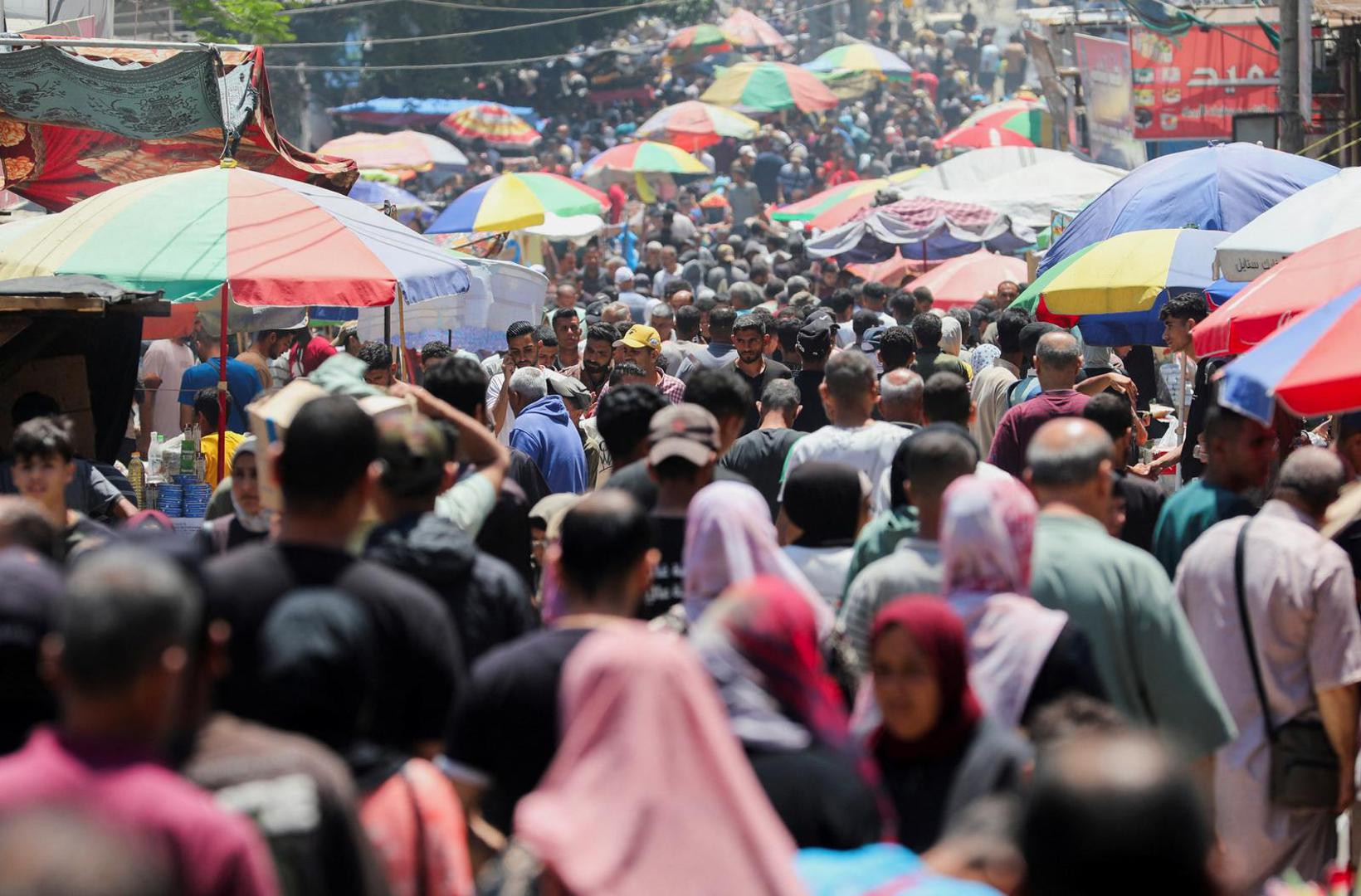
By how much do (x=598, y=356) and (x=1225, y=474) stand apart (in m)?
5.48

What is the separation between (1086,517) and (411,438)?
165 cm

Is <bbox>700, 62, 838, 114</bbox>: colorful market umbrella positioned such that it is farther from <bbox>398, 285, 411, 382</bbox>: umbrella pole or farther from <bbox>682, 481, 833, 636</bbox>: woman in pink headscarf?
<bbox>682, 481, 833, 636</bbox>: woman in pink headscarf

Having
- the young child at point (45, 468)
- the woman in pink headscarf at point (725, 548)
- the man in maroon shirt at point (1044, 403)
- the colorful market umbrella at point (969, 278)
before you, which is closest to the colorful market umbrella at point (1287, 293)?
the man in maroon shirt at point (1044, 403)

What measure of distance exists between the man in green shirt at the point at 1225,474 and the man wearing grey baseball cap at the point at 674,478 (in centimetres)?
148

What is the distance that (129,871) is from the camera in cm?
190

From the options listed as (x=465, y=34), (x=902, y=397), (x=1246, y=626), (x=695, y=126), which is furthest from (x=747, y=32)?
(x=1246, y=626)

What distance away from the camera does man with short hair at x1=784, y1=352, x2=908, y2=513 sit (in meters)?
6.46

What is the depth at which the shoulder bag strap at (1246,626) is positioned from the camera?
4.88m

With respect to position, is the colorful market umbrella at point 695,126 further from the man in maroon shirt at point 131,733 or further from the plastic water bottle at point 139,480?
the man in maroon shirt at point 131,733

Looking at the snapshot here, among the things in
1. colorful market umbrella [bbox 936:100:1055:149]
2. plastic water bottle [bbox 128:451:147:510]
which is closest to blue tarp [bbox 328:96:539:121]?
colorful market umbrella [bbox 936:100:1055:149]

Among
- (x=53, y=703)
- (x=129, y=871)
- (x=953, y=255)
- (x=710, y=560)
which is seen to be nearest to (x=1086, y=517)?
(x=710, y=560)

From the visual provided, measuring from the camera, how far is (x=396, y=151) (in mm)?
27188

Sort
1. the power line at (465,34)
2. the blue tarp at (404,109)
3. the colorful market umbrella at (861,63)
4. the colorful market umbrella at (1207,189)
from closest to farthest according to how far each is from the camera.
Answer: the colorful market umbrella at (1207,189) < the blue tarp at (404,109) < the colorful market umbrella at (861,63) < the power line at (465,34)

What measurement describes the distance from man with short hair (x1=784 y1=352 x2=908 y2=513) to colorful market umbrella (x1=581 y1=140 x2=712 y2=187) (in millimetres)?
19617
